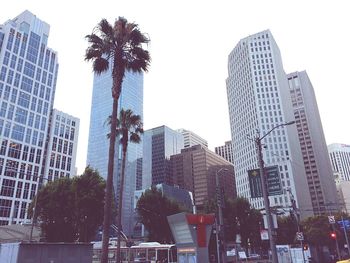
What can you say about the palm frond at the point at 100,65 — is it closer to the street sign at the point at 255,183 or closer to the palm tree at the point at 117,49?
the palm tree at the point at 117,49

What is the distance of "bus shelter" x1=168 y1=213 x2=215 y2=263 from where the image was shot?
30.2 m

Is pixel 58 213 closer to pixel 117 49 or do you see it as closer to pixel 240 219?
pixel 117 49

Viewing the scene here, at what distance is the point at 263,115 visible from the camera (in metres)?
164

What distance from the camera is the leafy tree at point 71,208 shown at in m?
40.0

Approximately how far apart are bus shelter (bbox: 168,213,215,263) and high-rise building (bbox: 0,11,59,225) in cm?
8754

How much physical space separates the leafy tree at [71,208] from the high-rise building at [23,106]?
2767 inches

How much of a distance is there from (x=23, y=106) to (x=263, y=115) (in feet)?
380

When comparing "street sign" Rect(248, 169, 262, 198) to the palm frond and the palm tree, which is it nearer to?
the palm tree

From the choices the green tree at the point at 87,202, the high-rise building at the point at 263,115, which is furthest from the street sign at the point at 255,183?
the high-rise building at the point at 263,115

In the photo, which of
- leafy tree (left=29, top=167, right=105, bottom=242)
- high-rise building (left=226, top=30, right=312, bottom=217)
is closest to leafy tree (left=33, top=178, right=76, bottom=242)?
leafy tree (left=29, top=167, right=105, bottom=242)

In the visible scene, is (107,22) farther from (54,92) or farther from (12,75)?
(54,92)

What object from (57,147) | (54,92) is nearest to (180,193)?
(57,147)

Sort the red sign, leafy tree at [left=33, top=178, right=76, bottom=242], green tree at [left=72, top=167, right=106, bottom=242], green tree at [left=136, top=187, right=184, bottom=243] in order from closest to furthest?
the red sign < green tree at [left=72, top=167, right=106, bottom=242] < leafy tree at [left=33, top=178, right=76, bottom=242] < green tree at [left=136, top=187, right=184, bottom=243]

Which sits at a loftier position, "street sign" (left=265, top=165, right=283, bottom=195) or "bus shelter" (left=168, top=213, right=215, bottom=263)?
"street sign" (left=265, top=165, right=283, bottom=195)
